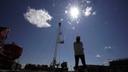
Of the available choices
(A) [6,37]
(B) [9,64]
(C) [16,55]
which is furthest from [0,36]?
(C) [16,55]

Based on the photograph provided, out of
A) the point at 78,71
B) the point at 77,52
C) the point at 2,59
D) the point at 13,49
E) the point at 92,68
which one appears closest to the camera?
the point at 78,71

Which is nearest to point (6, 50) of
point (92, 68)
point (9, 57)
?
point (9, 57)

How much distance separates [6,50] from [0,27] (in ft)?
16.3

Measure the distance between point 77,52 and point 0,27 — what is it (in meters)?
29.0

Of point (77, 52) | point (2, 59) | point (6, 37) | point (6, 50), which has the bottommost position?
point (77, 52)

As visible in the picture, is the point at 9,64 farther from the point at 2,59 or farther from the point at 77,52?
the point at 77,52

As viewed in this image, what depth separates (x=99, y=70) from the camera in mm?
13234

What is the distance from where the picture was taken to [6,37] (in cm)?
3816

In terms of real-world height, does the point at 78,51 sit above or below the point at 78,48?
below

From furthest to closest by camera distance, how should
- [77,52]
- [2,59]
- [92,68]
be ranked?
[2,59], [92,68], [77,52]

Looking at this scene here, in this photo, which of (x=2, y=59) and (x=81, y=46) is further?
(x=2, y=59)

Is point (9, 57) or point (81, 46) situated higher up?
point (9, 57)

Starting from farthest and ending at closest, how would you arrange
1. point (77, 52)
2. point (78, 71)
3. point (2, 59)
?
point (2, 59) → point (77, 52) → point (78, 71)

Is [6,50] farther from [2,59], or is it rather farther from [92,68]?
[92,68]
